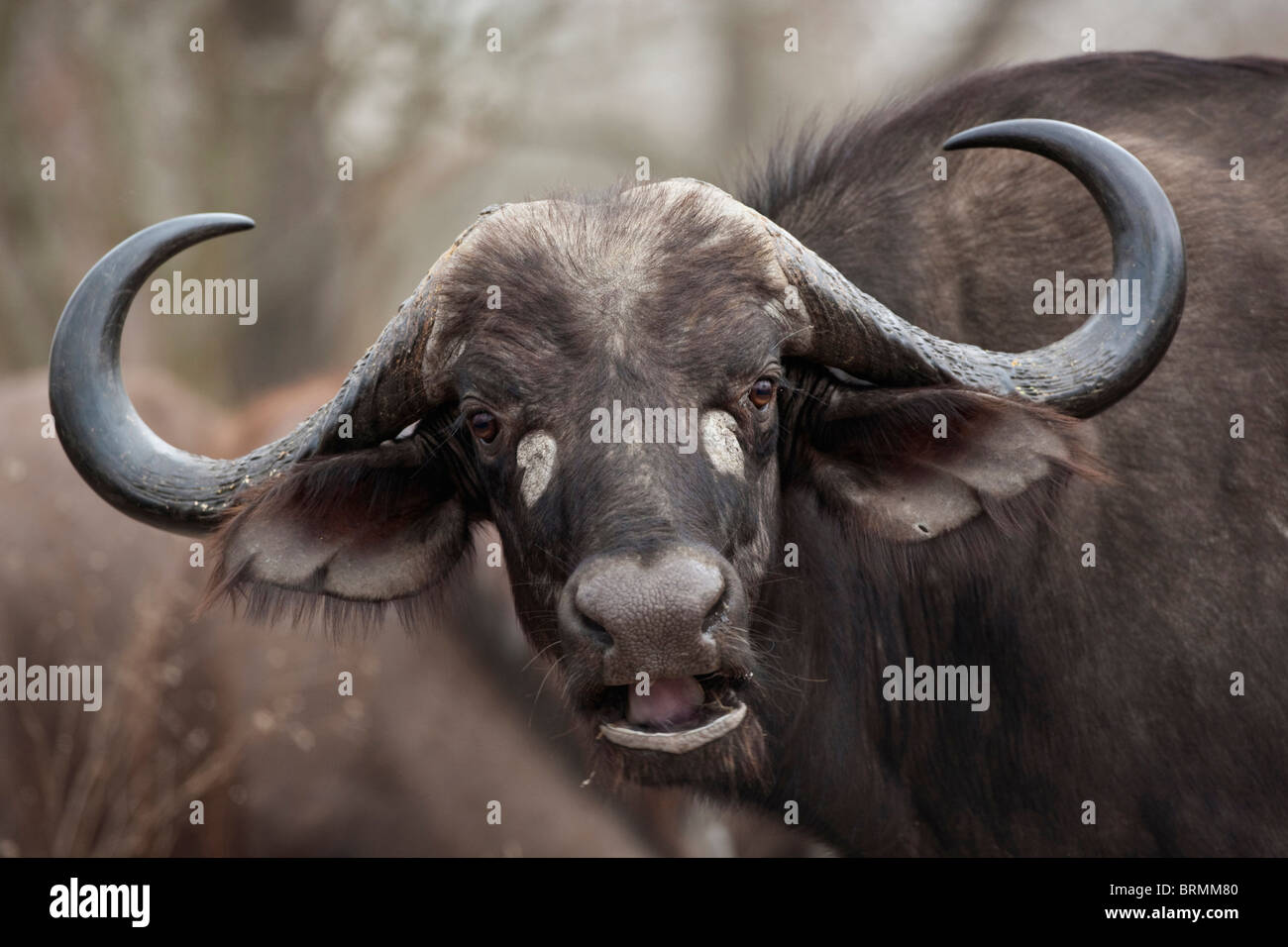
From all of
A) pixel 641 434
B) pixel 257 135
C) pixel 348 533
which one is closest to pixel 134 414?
pixel 348 533

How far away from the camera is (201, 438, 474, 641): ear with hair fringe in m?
4.52

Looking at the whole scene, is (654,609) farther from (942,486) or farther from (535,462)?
(942,486)

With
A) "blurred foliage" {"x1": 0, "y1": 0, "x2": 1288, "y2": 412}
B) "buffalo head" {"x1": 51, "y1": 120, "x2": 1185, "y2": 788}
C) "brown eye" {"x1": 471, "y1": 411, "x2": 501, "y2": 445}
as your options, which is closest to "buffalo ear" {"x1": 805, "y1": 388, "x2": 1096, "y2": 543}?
"buffalo head" {"x1": 51, "y1": 120, "x2": 1185, "y2": 788}

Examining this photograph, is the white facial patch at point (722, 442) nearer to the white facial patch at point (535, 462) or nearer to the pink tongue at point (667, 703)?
the white facial patch at point (535, 462)

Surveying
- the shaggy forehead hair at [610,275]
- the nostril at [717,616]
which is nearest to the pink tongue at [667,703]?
the nostril at [717,616]

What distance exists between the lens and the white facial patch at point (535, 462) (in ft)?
13.3

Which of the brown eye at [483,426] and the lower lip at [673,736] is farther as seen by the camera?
the brown eye at [483,426]

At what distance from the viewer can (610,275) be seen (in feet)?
13.6

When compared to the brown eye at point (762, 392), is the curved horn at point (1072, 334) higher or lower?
higher

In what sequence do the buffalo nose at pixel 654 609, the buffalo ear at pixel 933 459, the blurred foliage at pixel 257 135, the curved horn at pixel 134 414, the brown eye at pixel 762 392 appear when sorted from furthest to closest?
the blurred foliage at pixel 257 135 < the curved horn at pixel 134 414 < the buffalo ear at pixel 933 459 < the brown eye at pixel 762 392 < the buffalo nose at pixel 654 609

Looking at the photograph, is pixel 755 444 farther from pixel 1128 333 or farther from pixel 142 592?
pixel 142 592

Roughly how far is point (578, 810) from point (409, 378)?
386 cm

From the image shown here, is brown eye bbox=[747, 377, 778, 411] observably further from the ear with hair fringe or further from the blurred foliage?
the blurred foliage

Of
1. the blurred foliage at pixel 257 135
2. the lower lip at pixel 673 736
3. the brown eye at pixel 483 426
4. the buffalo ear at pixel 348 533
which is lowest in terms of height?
the lower lip at pixel 673 736
